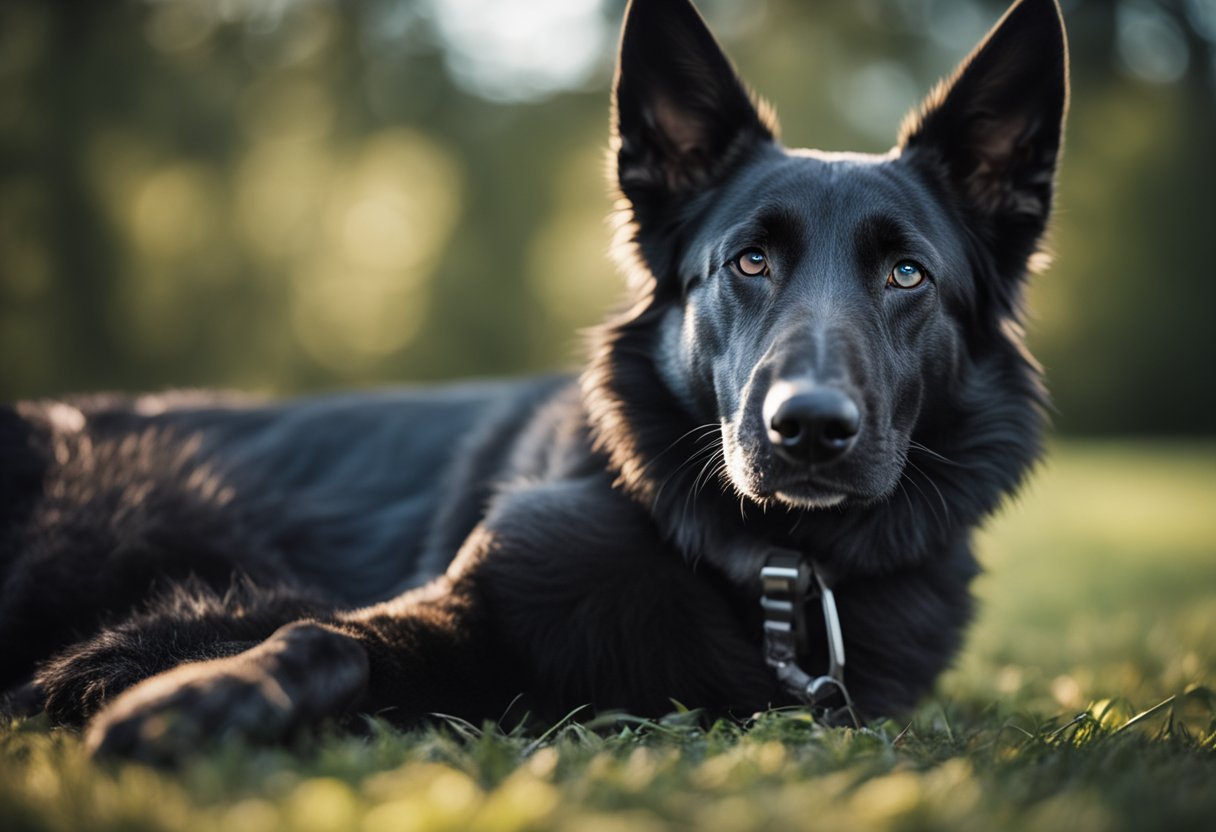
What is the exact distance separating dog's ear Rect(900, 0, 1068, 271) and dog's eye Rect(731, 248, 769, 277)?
735 mm

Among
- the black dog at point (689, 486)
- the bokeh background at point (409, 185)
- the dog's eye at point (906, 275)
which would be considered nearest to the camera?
the black dog at point (689, 486)

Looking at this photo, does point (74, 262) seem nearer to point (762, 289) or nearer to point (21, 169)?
point (21, 169)

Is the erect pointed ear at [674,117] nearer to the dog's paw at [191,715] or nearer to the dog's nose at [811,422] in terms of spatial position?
the dog's nose at [811,422]

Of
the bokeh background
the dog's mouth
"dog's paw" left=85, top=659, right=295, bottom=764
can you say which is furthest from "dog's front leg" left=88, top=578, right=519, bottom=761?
the bokeh background

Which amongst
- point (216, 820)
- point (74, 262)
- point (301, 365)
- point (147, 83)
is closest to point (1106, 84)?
point (301, 365)

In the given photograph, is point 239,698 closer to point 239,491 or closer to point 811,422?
point 811,422

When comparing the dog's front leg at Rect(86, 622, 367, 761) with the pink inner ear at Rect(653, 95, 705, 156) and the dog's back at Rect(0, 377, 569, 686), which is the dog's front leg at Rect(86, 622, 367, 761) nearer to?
the dog's back at Rect(0, 377, 569, 686)

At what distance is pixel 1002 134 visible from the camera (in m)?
3.33

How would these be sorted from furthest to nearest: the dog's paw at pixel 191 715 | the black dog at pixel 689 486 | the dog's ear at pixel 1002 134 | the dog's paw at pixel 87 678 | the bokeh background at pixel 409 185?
the bokeh background at pixel 409 185 < the dog's ear at pixel 1002 134 < the black dog at pixel 689 486 < the dog's paw at pixel 87 678 < the dog's paw at pixel 191 715

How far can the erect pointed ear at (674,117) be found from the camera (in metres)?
3.30

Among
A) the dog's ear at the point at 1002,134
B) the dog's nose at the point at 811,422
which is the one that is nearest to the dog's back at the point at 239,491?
the dog's nose at the point at 811,422

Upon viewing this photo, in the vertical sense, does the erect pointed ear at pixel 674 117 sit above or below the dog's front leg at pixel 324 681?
above

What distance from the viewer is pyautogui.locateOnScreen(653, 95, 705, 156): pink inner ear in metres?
3.44

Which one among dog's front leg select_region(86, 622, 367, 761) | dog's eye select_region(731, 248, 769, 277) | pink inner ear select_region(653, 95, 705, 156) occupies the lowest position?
dog's front leg select_region(86, 622, 367, 761)
